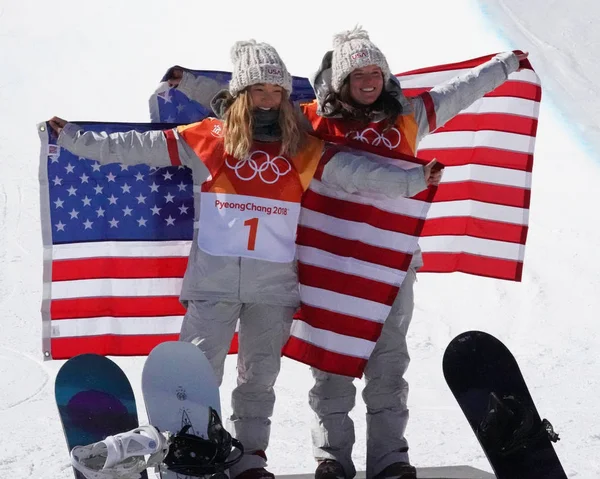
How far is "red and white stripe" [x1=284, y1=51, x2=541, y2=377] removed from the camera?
421cm

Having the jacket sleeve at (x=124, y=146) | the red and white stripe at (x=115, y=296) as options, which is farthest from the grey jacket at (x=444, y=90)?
the red and white stripe at (x=115, y=296)

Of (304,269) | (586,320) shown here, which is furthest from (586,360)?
(304,269)

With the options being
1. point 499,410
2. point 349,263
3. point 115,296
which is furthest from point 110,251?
point 499,410

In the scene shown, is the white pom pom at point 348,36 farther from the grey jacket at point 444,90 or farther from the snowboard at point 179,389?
the snowboard at point 179,389

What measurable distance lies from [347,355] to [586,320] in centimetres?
284

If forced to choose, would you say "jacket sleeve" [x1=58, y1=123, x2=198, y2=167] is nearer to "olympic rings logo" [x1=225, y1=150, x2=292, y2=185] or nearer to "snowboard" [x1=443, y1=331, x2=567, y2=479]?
"olympic rings logo" [x1=225, y1=150, x2=292, y2=185]

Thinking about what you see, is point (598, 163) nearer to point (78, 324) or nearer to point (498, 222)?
point (498, 222)

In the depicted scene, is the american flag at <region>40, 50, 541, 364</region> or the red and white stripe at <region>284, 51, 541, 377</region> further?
the american flag at <region>40, 50, 541, 364</region>

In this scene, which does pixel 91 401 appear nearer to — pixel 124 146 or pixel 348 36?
pixel 124 146

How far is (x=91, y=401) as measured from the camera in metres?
3.86

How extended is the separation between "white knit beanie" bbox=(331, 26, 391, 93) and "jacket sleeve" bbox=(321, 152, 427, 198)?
321mm

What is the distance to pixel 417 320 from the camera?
652cm

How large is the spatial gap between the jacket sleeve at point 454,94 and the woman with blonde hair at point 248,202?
45 centimetres

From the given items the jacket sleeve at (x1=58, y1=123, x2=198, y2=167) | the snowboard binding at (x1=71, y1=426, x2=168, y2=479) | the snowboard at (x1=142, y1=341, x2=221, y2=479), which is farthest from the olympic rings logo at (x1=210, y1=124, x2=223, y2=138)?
the snowboard binding at (x1=71, y1=426, x2=168, y2=479)
